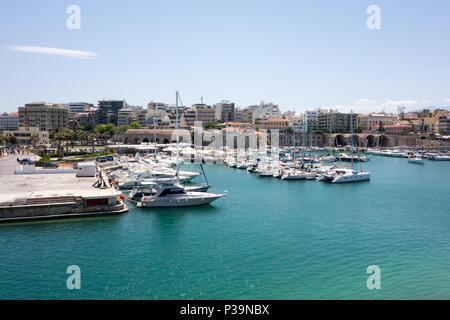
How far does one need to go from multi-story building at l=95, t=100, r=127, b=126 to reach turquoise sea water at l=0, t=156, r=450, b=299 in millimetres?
122646

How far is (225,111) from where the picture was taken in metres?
156

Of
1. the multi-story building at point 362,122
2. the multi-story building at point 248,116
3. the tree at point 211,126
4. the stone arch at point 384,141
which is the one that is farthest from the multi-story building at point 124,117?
the stone arch at point 384,141

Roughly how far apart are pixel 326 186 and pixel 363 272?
29601mm

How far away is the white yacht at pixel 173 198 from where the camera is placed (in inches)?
1319

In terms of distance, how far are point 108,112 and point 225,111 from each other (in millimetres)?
46802

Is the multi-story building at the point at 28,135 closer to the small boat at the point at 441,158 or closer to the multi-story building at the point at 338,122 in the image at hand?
the multi-story building at the point at 338,122

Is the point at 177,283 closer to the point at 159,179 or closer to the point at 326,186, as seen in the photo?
the point at 159,179

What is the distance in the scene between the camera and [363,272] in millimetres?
20359

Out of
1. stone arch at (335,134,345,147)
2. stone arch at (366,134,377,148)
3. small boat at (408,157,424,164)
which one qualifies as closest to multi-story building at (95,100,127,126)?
stone arch at (335,134,345,147)

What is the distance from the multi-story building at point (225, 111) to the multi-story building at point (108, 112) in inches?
1577

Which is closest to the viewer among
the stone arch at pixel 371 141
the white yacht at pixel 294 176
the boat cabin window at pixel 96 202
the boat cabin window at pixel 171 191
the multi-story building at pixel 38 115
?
the boat cabin window at pixel 96 202
